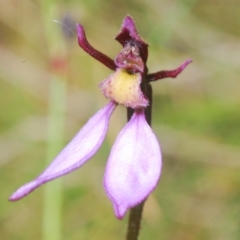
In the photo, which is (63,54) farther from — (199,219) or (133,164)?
(133,164)

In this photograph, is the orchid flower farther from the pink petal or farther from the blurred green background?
the blurred green background

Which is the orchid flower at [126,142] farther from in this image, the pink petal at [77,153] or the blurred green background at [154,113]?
the blurred green background at [154,113]

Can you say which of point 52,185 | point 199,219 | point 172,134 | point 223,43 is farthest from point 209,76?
point 52,185

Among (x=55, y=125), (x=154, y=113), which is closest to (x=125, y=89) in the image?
(x=55, y=125)

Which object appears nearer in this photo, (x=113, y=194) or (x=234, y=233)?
(x=113, y=194)

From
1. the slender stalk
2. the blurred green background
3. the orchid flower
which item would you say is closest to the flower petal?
the orchid flower

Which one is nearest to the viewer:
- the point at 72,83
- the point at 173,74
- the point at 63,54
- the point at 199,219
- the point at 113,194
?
the point at 113,194

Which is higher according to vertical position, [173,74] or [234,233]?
[173,74]

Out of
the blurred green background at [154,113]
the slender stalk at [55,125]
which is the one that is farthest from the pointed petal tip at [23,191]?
the blurred green background at [154,113]
